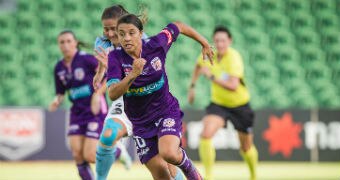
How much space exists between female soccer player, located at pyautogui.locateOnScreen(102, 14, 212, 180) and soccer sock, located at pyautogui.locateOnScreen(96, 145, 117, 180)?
108 centimetres

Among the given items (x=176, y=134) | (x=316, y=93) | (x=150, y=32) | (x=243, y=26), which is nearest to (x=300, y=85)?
(x=316, y=93)

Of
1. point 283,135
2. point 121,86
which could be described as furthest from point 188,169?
point 283,135

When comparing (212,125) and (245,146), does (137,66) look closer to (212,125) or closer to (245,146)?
(212,125)

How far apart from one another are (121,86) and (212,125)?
3.95 meters

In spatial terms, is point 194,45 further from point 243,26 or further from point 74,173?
point 74,173

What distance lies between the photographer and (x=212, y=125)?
347 inches

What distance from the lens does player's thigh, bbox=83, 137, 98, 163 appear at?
7.75 m

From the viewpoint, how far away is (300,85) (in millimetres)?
14625

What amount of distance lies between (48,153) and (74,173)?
2.31m

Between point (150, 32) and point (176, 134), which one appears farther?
point (150, 32)

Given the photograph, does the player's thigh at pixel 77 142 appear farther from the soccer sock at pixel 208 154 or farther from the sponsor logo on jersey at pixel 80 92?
the soccer sock at pixel 208 154

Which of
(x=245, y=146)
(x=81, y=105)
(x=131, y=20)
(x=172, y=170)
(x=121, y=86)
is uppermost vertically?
(x=131, y=20)

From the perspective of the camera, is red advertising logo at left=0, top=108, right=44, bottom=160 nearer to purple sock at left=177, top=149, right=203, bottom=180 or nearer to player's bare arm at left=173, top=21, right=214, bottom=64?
player's bare arm at left=173, top=21, right=214, bottom=64

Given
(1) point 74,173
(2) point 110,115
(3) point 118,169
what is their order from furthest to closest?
(3) point 118,169
(1) point 74,173
(2) point 110,115
